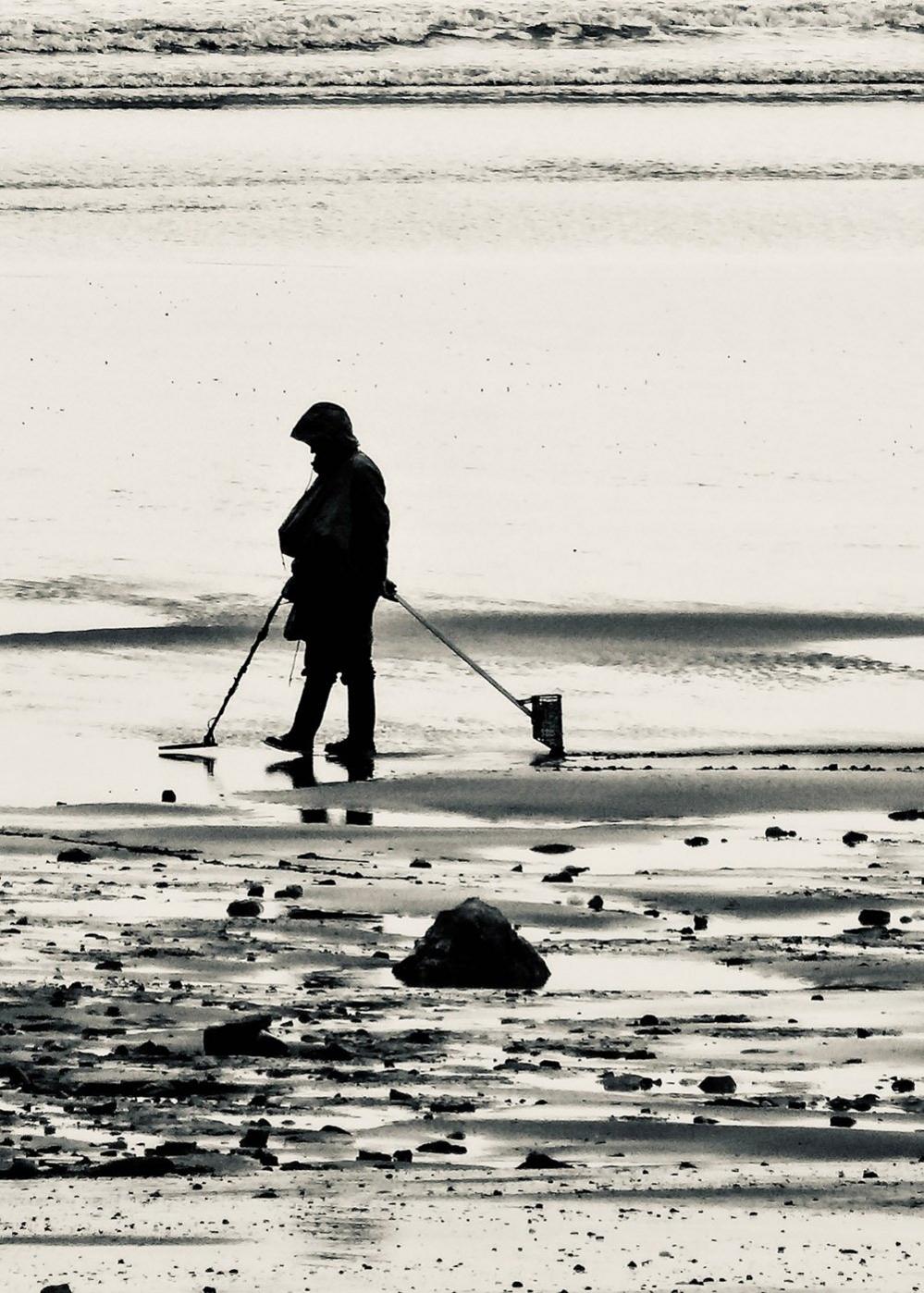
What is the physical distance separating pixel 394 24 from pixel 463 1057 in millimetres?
63864

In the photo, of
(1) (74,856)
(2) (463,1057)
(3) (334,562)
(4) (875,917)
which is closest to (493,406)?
(3) (334,562)

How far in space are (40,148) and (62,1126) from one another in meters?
39.2

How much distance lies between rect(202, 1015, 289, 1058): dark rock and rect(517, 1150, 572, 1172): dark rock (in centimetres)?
97

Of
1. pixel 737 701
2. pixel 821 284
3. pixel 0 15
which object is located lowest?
pixel 737 701

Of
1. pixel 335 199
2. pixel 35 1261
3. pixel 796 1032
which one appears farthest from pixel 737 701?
pixel 335 199

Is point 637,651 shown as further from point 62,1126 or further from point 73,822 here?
point 62,1126

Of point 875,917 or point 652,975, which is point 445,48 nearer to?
point 875,917

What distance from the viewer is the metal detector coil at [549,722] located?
1211 centimetres

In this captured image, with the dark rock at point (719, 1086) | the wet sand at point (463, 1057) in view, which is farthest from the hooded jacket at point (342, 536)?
the dark rock at point (719, 1086)

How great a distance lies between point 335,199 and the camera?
3709cm

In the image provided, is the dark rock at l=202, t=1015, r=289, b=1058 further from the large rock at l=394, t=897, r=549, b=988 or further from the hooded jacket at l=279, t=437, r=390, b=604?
the hooded jacket at l=279, t=437, r=390, b=604

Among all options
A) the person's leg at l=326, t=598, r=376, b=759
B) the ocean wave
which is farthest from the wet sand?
the ocean wave

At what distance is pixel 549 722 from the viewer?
12.1 metres

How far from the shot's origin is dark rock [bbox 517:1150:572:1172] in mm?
5719
